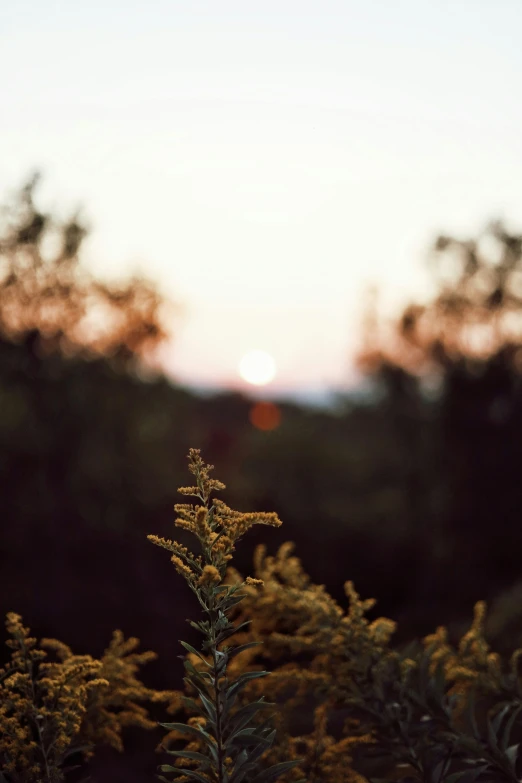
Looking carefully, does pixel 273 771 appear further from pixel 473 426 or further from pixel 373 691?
pixel 473 426

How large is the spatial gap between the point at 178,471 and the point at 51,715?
18844 millimetres

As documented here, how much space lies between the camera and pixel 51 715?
393 cm

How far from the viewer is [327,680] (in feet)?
15.5

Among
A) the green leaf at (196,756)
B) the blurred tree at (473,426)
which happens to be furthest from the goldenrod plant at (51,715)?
the blurred tree at (473,426)

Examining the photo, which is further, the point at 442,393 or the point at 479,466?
the point at 442,393

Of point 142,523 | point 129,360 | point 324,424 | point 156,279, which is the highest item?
point 324,424

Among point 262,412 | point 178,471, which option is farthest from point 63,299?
point 262,412

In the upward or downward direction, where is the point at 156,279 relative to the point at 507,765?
upward

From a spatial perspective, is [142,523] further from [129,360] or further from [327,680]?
[327,680]

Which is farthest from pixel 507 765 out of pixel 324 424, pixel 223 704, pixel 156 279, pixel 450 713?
pixel 324 424

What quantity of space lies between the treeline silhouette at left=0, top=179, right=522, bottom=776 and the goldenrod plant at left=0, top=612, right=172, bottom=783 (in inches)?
410

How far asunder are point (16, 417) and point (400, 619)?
37.2 feet

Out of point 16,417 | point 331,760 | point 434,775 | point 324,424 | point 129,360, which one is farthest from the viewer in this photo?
point 324,424

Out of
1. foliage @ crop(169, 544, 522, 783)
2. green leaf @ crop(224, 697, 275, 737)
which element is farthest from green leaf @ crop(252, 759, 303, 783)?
foliage @ crop(169, 544, 522, 783)
